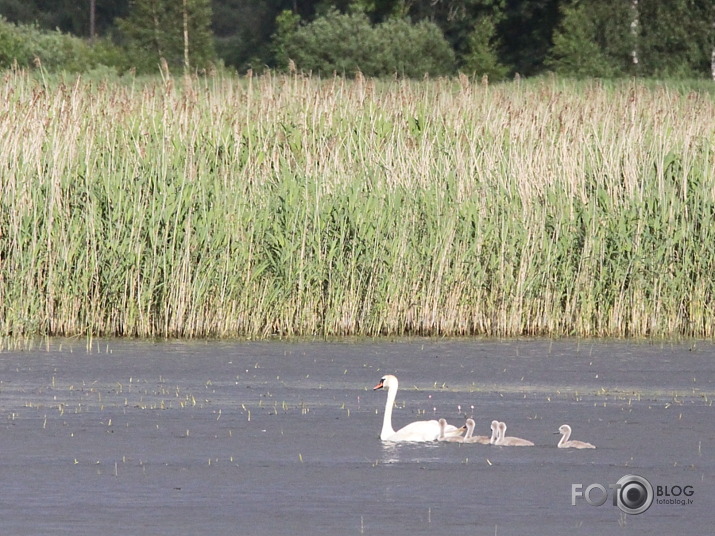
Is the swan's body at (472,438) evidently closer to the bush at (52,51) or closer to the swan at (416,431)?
the swan at (416,431)

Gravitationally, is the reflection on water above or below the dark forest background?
below

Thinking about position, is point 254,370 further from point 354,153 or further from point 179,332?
point 354,153

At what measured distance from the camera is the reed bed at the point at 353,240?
9.67 meters

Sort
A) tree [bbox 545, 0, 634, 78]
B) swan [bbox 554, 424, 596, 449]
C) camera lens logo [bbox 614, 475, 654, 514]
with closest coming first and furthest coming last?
camera lens logo [bbox 614, 475, 654, 514] → swan [bbox 554, 424, 596, 449] → tree [bbox 545, 0, 634, 78]

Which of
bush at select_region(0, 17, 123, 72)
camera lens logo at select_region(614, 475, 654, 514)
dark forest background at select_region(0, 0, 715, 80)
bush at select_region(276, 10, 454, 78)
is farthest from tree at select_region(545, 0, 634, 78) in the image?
camera lens logo at select_region(614, 475, 654, 514)

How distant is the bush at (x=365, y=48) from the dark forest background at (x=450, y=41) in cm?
4

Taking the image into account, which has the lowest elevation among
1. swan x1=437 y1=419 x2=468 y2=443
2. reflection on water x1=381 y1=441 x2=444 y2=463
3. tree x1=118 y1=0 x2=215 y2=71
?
reflection on water x1=381 y1=441 x2=444 y2=463

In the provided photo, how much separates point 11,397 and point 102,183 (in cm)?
278

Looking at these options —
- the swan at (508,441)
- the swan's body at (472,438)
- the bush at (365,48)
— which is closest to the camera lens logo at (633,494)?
the swan at (508,441)

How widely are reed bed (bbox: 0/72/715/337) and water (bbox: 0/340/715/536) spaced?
413mm

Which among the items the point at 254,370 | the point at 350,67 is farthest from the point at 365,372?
the point at 350,67

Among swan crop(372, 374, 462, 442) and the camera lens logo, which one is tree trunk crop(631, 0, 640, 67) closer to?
swan crop(372, 374, 462, 442)

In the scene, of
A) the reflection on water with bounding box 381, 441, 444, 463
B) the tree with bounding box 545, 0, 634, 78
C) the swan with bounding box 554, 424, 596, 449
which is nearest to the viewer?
the reflection on water with bounding box 381, 441, 444, 463

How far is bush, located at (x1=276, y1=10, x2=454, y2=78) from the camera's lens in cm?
3566
